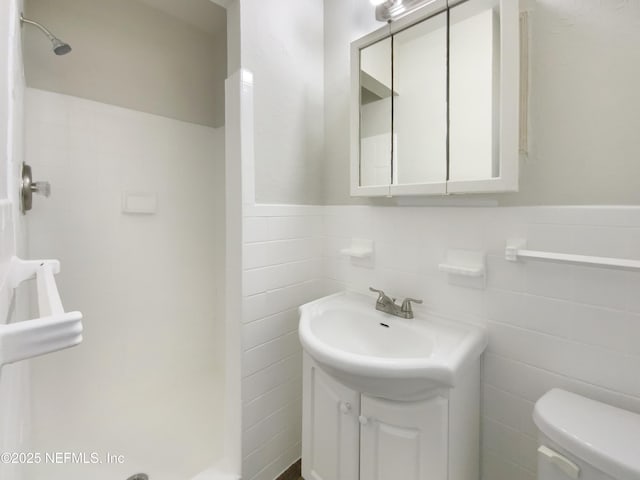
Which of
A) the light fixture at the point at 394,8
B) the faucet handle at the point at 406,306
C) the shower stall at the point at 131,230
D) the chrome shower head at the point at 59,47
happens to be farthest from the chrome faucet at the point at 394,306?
the chrome shower head at the point at 59,47

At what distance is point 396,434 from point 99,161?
1.84m

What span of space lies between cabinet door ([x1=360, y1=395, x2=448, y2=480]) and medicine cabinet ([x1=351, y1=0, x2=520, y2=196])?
2.37 feet

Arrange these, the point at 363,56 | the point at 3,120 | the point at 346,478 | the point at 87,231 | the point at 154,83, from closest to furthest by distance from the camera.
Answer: the point at 3,120, the point at 346,478, the point at 363,56, the point at 87,231, the point at 154,83

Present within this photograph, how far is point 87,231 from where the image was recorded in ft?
4.91

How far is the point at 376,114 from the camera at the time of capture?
4.28 feet

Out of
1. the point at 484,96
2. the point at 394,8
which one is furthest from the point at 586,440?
the point at 394,8

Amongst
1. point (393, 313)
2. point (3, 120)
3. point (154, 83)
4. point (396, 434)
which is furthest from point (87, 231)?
point (396, 434)

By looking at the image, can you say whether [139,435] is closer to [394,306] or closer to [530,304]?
[394,306]

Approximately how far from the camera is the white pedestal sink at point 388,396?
825mm

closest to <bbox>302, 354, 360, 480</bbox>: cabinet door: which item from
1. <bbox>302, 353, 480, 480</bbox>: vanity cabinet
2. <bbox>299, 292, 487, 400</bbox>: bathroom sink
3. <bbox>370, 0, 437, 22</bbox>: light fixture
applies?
<bbox>302, 353, 480, 480</bbox>: vanity cabinet

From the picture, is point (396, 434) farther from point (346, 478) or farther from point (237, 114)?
point (237, 114)

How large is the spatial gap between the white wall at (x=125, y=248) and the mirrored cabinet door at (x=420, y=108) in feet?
3.99

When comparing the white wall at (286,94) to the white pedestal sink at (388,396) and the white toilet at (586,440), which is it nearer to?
the white pedestal sink at (388,396)

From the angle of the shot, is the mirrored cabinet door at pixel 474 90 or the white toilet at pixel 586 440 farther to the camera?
the mirrored cabinet door at pixel 474 90
